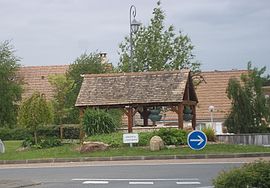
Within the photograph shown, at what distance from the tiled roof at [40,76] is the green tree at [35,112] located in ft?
76.1

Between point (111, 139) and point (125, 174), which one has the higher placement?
point (111, 139)

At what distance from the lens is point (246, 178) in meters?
10.4

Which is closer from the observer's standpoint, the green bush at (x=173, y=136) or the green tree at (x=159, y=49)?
the green bush at (x=173, y=136)

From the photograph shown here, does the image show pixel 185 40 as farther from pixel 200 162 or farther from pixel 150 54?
pixel 200 162

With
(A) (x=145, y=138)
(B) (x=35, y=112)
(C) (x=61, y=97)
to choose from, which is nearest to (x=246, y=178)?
(A) (x=145, y=138)

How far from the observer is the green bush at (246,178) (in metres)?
10.4

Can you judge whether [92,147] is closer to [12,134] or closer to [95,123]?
[95,123]

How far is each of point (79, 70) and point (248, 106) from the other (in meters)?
15.8

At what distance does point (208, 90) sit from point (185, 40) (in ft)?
57.0

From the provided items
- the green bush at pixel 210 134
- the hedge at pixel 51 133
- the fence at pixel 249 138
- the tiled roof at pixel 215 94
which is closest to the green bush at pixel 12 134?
the hedge at pixel 51 133

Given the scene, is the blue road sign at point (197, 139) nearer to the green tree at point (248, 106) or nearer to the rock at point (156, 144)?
the rock at point (156, 144)

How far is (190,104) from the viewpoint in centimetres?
3616

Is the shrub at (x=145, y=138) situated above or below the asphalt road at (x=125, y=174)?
above

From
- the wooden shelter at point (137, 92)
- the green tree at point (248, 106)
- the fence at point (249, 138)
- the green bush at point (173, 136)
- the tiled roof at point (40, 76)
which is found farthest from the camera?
the tiled roof at point (40, 76)
